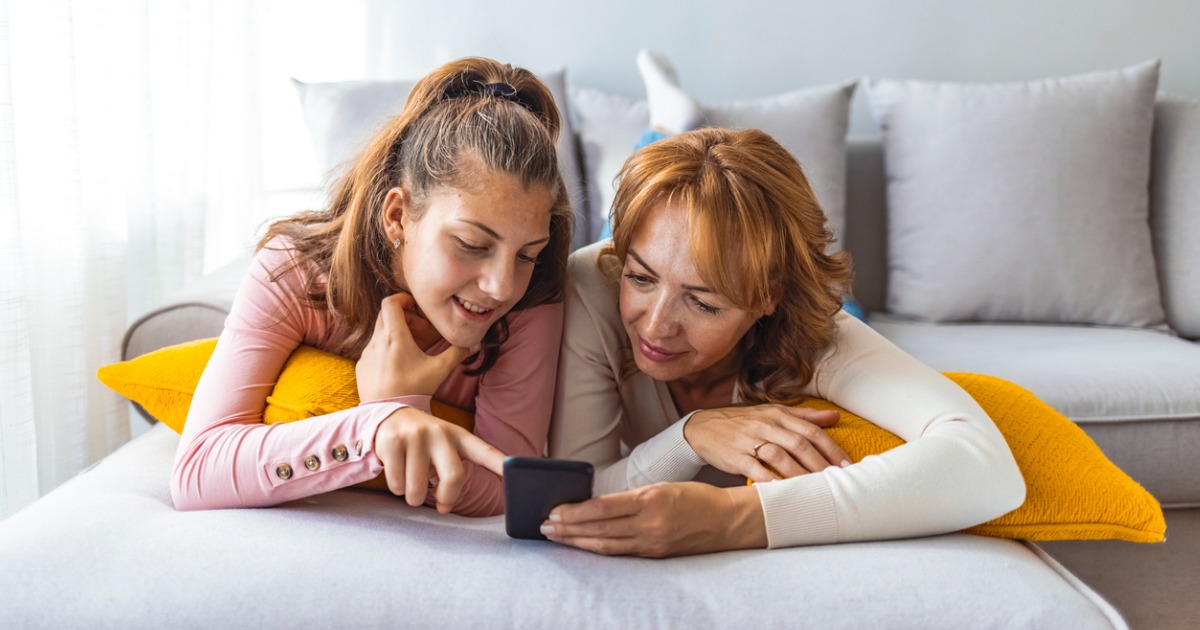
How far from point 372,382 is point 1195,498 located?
1.72 metres

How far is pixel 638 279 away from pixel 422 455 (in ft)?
1.36

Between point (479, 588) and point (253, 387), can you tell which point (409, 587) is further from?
point (253, 387)

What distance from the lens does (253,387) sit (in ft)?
4.27

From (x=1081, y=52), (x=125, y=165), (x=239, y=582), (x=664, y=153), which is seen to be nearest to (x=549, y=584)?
(x=239, y=582)

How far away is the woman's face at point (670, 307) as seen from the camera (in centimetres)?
131

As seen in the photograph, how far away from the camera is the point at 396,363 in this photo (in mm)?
1326

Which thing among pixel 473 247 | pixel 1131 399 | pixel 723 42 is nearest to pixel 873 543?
pixel 473 247

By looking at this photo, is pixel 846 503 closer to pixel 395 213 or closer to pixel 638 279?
pixel 638 279

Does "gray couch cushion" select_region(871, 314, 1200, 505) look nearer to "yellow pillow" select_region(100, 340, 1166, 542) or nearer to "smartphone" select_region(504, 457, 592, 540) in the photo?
"yellow pillow" select_region(100, 340, 1166, 542)

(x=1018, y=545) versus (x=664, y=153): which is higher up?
(x=664, y=153)

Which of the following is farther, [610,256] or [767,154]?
[610,256]

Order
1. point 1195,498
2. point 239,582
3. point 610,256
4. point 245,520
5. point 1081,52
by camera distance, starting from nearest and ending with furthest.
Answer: point 239,582 < point 245,520 < point 610,256 < point 1195,498 < point 1081,52

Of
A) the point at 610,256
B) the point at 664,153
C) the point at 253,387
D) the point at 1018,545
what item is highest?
the point at 664,153

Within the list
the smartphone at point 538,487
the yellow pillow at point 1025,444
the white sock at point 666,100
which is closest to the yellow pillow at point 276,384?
the yellow pillow at point 1025,444
